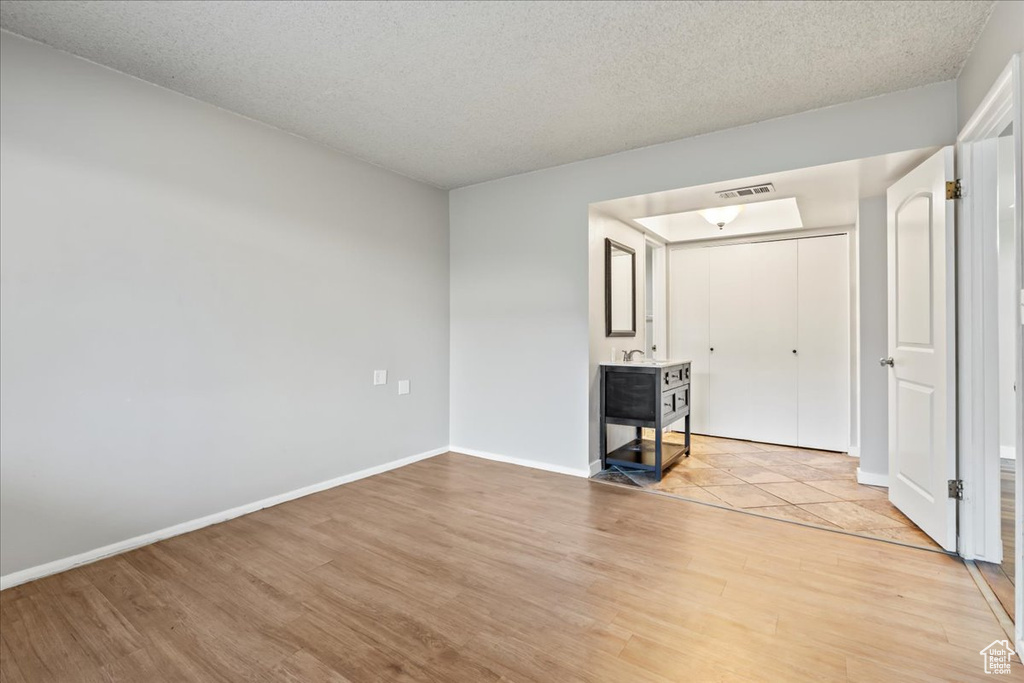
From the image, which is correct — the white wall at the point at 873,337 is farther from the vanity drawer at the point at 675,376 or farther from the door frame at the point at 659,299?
the door frame at the point at 659,299

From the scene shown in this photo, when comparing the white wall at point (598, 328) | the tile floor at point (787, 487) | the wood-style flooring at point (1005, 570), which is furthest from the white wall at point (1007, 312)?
the white wall at point (598, 328)

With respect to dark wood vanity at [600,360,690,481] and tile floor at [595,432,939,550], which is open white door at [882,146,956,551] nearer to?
tile floor at [595,432,939,550]

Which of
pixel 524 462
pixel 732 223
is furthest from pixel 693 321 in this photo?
pixel 524 462

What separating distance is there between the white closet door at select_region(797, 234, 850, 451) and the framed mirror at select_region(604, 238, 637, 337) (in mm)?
1755

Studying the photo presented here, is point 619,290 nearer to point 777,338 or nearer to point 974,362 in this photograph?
point 777,338

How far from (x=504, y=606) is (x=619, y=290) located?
302cm

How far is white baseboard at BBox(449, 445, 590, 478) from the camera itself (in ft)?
12.5

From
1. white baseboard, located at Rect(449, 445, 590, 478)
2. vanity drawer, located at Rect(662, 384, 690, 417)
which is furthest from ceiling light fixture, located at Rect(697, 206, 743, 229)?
white baseboard, located at Rect(449, 445, 590, 478)

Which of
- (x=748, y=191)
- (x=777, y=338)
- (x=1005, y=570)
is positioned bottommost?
(x=1005, y=570)

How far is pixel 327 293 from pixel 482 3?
2.23 meters

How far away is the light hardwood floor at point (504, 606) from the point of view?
1.61 metres

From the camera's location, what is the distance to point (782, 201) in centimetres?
402

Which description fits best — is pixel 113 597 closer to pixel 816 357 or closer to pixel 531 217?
pixel 531 217

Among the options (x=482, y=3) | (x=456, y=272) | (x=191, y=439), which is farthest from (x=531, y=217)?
(x=191, y=439)
